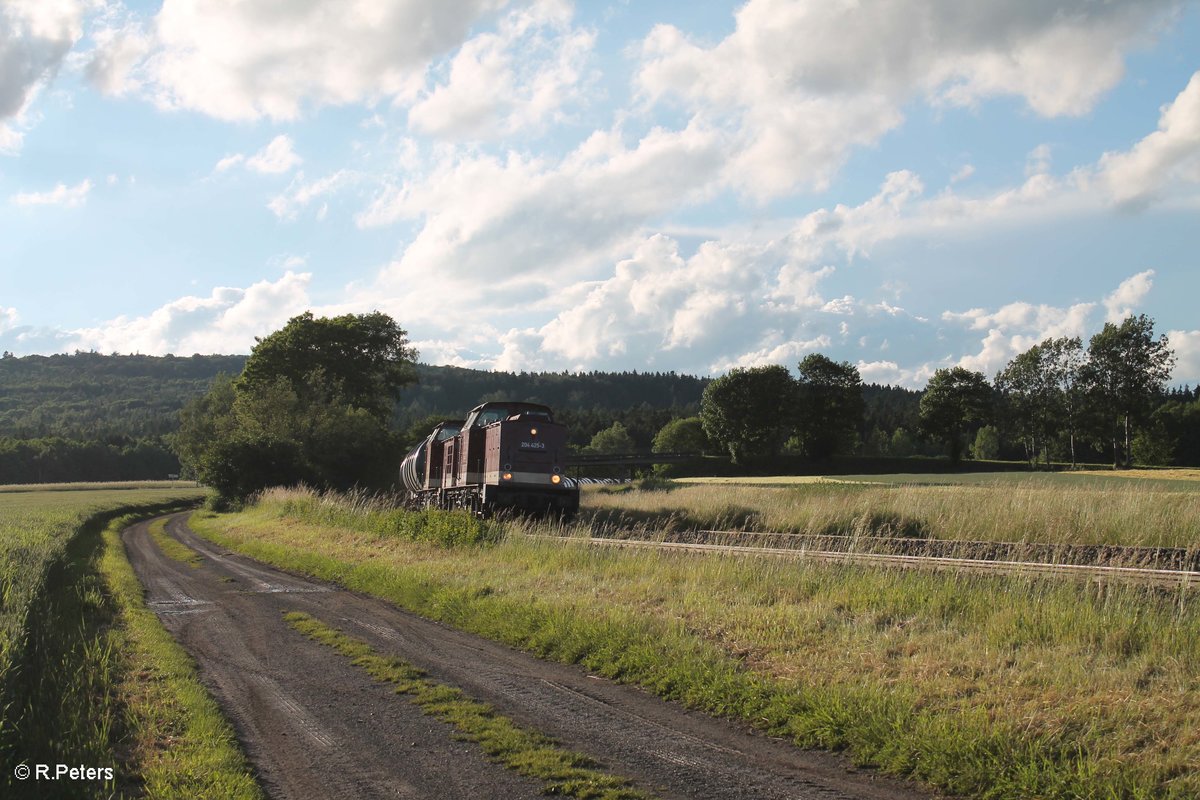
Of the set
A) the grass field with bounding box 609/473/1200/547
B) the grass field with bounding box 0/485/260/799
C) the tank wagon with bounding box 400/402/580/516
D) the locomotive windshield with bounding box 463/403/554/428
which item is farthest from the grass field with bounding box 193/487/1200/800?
the locomotive windshield with bounding box 463/403/554/428

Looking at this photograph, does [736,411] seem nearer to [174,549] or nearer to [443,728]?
[174,549]

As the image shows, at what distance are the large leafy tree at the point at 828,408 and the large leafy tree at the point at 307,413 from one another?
4179 cm

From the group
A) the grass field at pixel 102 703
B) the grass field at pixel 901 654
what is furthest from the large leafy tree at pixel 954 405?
the grass field at pixel 102 703

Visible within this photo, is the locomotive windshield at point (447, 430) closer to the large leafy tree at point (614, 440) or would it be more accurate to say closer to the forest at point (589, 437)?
the forest at point (589, 437)

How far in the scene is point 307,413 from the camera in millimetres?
56438

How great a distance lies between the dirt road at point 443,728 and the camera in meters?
6.14

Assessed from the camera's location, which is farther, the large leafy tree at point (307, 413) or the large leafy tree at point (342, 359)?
the large leafy tree at point (342, 359)

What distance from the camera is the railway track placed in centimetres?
1162

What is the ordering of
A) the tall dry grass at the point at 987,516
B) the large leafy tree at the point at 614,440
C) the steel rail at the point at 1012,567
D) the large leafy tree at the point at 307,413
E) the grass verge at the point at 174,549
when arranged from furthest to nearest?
the large leafy tree at the point at 614,440
the large leafy tree at the point at 307,413
the grass verge at the point at 174,549
the tall dry grass at the point at 987,516
the steel rail at the point at 1012,567

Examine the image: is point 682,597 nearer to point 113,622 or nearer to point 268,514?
point 113,622

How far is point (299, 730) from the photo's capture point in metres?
7.50

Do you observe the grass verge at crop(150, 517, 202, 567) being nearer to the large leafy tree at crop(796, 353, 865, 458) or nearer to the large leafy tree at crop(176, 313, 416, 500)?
the large leafy tree at crop(176, 313, 416, 500)

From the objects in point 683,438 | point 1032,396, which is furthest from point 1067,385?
point 683,438

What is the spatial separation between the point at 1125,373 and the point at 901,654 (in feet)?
262
